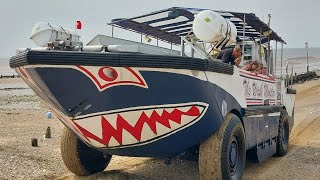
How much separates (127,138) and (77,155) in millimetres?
1528

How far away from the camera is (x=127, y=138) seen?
4.18 m

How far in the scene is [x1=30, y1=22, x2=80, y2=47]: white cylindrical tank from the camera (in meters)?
4.84

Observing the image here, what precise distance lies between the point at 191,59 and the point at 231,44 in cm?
219

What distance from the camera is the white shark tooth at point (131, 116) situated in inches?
158

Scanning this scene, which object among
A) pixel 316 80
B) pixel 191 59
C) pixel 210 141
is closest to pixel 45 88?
pixel 191 59

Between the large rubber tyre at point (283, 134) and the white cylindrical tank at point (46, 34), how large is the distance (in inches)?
180

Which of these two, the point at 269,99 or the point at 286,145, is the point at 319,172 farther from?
the point at 286,145

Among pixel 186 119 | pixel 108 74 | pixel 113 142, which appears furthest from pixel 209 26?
→ pixel 113 142

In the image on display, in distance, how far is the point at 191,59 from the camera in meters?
3.93

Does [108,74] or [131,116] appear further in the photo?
[131,116]

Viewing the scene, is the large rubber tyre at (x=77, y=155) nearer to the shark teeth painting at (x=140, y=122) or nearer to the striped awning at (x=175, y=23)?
the shark teeth painting at (x=140, y=122)

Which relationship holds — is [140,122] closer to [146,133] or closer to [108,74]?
[146,133]

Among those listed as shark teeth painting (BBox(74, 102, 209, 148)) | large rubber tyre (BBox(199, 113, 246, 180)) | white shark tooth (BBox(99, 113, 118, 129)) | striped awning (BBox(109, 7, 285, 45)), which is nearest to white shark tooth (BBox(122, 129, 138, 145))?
shark teeth painting (BBox(74, 102, 209, 148))

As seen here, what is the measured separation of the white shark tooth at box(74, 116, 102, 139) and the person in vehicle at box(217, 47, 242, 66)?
2375mm
